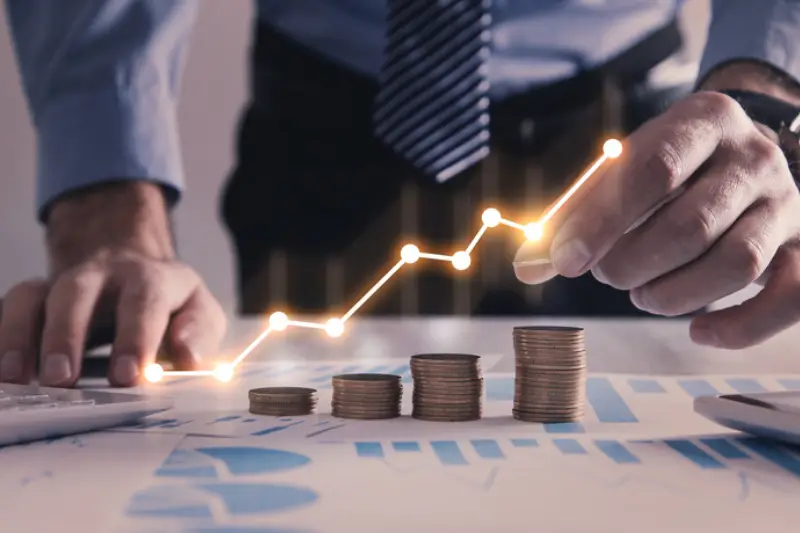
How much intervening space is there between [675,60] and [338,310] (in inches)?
29.1

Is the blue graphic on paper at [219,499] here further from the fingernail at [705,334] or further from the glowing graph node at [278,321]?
the fingernail at [705,334]

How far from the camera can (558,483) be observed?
55cm

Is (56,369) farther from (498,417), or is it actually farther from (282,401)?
(498,417)

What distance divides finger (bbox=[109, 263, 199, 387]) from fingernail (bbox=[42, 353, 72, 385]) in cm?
5

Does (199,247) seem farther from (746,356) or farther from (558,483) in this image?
(558,483)

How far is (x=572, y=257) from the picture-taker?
0.79 m

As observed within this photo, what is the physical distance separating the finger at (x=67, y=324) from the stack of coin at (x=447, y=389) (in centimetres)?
40

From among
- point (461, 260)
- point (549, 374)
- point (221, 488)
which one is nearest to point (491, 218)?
point (461, 260)

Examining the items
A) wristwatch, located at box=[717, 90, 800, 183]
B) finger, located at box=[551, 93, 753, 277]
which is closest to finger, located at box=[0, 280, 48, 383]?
finger, located at box=[551, 93, 753, 277]

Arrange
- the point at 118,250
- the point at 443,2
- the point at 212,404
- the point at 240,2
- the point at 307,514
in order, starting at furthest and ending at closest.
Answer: the point at 240,2, the point at 443,2, the point at 118,250, the point at 212,404, the point at 307,514

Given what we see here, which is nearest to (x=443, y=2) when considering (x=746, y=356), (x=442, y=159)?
(x=442, y=159)

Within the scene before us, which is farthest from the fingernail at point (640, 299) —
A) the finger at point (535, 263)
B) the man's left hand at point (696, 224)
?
the finger at point (535, 263)

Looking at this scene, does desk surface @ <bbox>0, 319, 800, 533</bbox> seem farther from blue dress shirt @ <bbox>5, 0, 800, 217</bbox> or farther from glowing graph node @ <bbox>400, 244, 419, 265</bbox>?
blue dress shirt @ <bbox>5, 0, 800, 217</bbox>

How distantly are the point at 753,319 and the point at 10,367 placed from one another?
2.62 feet
